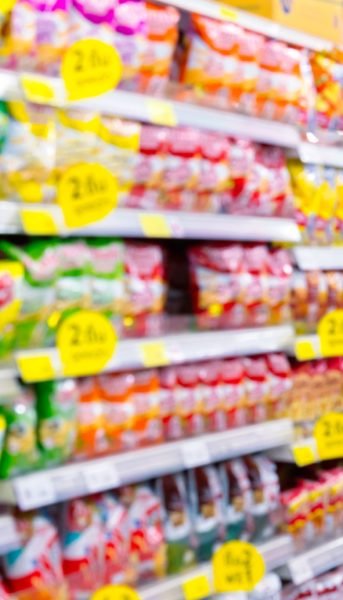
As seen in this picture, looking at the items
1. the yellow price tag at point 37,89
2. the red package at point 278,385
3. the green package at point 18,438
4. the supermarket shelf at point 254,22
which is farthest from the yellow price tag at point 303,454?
the yellow price tag at point 37,89

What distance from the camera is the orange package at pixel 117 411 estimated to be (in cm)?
250

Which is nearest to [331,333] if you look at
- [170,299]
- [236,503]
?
[170,299]

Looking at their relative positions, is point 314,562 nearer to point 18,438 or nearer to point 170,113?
point 18,438

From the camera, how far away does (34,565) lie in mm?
2279

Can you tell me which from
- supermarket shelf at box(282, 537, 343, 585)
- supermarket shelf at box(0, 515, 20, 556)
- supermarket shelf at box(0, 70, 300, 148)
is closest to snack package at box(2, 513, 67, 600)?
supermarket shelf at box(0, 515, 20, 556)

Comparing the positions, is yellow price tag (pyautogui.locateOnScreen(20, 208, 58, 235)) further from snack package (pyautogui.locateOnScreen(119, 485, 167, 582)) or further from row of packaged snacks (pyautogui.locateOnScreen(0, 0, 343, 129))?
snack package (pyautogui.locateOnScreen(119, 485, 167, 582))

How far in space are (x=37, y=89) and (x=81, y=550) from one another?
108cm

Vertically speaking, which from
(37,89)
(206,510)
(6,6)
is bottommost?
(206,510)

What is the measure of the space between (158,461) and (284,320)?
2.39 feet

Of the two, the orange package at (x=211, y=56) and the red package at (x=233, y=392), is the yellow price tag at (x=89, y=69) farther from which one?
the red package at (x=233, y=392)

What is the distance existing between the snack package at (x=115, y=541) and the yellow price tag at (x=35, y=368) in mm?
434

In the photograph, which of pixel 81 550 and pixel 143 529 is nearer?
pixel 81 550

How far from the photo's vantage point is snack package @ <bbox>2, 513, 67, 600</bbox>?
2.27 metres

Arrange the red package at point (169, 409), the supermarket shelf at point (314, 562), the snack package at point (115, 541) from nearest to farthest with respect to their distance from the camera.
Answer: the snack package at point (115, 541)
the red package at point (169, 409)
the supermarket shelf at point (314, 562)
